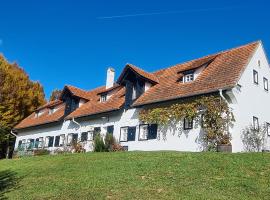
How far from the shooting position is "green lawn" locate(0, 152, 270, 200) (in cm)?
1298

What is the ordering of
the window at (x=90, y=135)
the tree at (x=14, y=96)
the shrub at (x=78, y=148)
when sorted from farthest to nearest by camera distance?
the tree at (x=14, y=96) < the window at (x=90, y=135) < the shrub at (x=78, y=148)

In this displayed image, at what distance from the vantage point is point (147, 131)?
85.4 ft

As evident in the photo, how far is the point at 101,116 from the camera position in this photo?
3022 cm

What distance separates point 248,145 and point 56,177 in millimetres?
11953

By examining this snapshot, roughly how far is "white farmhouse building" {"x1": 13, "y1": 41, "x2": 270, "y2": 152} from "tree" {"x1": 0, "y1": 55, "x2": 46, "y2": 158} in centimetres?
958

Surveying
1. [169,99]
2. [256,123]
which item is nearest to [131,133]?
[169,99]

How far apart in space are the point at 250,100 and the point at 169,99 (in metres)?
5.22

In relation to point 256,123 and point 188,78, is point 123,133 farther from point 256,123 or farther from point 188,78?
point 256,123

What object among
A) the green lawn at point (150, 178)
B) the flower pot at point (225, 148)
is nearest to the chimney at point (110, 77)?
the green lawn at point (150, 178)

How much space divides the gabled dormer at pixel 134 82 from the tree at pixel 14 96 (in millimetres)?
17728

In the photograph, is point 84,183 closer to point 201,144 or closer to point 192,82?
point 201,144

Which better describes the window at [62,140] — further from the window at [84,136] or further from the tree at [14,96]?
the tree at [14,96]

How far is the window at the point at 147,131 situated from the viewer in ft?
83.4

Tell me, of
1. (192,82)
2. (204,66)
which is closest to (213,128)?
(192,82)
